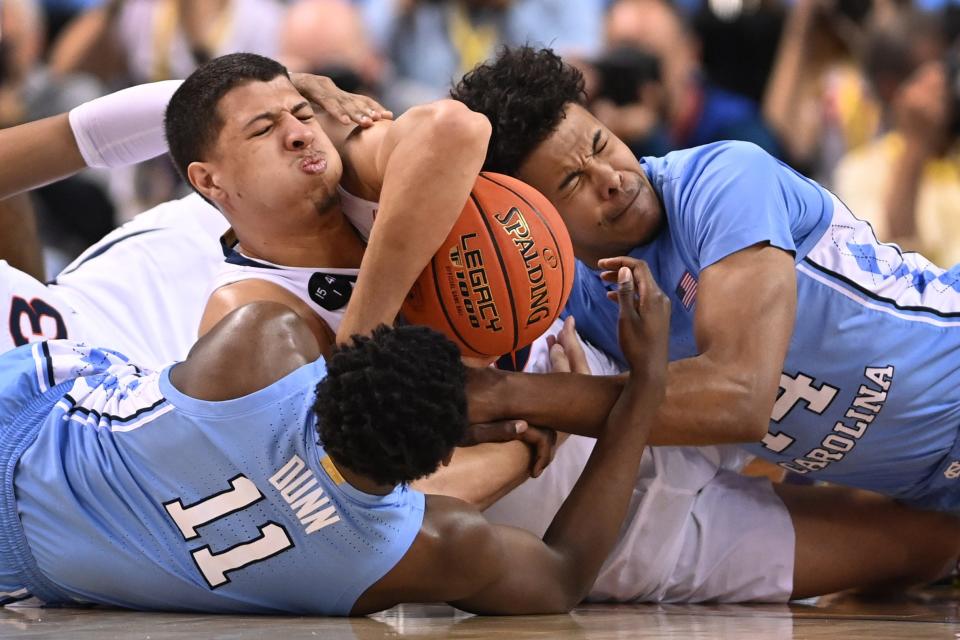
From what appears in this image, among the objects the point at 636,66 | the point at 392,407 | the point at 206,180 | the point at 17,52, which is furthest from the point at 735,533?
the point at 17,52

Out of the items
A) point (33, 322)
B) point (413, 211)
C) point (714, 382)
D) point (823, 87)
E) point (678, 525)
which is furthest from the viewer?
point (823, 87)

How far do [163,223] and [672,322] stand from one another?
6.19 feet

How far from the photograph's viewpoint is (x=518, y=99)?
10.8 ft

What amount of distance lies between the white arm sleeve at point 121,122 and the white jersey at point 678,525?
125 centimetres

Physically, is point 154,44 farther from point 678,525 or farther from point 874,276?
point 874,276

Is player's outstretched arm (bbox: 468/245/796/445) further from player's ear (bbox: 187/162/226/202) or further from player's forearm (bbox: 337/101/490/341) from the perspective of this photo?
player's ear (bbox: 187/162/226/202)

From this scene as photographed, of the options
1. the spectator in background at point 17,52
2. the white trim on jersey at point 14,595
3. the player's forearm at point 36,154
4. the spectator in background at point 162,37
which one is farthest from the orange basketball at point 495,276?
the spectator in background at point 162,37

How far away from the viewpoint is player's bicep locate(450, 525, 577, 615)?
107 inches

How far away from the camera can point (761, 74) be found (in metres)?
7.50

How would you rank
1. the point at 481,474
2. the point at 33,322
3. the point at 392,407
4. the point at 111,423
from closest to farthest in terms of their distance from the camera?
the point at 392,407, the point at 111,423, the point at 481,474, the point at 33,322

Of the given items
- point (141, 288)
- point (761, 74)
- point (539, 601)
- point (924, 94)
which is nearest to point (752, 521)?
point (539, 601)

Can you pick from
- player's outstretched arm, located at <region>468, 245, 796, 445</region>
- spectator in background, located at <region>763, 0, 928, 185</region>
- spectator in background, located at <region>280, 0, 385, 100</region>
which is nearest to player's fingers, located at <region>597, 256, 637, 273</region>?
player's outstretched arm, located at <region>468, 245, 796, 445</region>

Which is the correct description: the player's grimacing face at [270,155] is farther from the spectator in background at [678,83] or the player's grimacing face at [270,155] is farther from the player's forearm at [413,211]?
the spectator in background at [678,83]

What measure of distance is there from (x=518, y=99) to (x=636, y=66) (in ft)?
10.9
